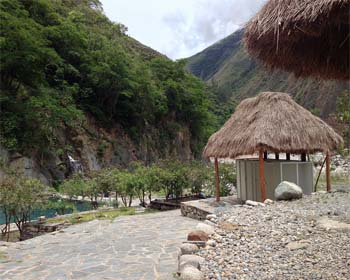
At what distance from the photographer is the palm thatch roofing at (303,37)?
107 inches

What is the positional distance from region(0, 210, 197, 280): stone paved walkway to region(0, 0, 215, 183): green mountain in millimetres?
10341

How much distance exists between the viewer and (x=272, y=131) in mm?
9180

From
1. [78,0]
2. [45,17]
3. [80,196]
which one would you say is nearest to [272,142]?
[80,196]

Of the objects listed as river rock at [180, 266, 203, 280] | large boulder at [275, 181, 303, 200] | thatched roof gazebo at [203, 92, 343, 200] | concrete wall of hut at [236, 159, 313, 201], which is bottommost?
river rock at [180, 266, 203, 280]

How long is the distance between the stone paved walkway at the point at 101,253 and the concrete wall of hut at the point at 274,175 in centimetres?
223

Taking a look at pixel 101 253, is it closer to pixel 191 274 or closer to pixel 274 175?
pixel 191 274

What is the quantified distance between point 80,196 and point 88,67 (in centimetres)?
1169

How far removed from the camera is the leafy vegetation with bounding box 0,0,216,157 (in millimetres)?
19031

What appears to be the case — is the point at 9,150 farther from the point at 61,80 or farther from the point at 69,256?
the point at 69,256

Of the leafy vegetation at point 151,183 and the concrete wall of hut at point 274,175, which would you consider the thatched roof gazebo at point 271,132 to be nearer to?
the concrete wall of hut at point 274,175

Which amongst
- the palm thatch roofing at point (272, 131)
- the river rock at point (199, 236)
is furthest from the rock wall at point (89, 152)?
the river rock at point (199, 236)

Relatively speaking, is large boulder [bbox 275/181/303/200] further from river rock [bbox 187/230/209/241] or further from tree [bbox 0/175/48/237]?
tree [bbox 0/175/48/237]

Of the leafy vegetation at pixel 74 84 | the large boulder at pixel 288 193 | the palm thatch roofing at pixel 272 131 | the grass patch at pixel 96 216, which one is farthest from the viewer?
the leafy vegetation at pixel 74 84

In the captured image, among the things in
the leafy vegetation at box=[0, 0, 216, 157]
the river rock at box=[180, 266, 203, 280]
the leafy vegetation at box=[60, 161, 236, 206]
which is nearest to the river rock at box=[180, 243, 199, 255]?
the river rock at box=[180, 266, 203, 280]
